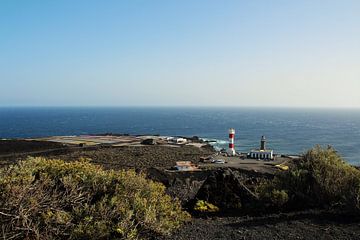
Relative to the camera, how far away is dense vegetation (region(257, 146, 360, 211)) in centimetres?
1209

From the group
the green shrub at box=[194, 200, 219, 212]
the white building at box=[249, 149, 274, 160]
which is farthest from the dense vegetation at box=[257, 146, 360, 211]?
the white building at box=[249, 149, 274, 160]

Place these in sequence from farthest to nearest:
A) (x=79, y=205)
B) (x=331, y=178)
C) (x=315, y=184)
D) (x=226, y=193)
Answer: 1. (x=226, y=193)
2. (x=315, y=184)
3. (x=331, y=178)
4. (x=79, y=205)

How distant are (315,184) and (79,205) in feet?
26.1

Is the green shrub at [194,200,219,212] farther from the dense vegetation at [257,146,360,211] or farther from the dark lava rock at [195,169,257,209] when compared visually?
the dense vegetation at [257,146,360,211]

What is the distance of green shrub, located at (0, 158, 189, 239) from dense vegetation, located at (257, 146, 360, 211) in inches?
134

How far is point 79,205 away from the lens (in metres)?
9.37

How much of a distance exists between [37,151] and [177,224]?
152 ft

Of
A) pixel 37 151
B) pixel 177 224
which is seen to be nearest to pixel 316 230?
pixel 177 224

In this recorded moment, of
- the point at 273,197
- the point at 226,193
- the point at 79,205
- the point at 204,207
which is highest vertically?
the point at 79,205

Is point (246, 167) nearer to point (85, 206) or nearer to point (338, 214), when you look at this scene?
point (338, 214)

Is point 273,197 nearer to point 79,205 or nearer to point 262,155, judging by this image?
point 79,205

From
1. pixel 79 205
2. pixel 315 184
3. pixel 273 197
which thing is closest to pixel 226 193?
pixel 273 197

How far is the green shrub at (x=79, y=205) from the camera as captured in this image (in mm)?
8070

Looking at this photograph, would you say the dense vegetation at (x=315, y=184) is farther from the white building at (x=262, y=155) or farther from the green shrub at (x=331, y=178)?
the white building at (x=262, y=155)
